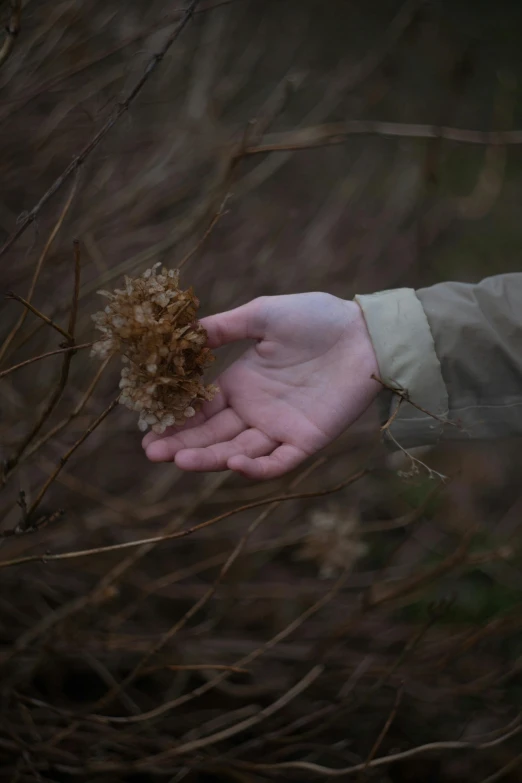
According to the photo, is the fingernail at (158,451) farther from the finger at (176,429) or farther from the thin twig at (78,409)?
the thin twig at (78,409)

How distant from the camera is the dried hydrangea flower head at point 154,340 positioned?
111 centimetres

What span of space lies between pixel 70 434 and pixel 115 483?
42cm

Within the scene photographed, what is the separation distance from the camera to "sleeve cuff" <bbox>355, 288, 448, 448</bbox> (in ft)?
4.58

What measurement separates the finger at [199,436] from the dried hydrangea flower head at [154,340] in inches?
2.6

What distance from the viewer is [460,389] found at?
1424 millimetres

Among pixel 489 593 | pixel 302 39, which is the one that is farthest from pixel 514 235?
pixel 489 593

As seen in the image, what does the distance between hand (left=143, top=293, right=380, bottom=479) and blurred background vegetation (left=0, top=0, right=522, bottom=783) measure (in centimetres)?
11

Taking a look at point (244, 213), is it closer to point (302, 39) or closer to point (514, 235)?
point (302, 39)

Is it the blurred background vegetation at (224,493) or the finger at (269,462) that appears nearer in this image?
the finger at (269,462)

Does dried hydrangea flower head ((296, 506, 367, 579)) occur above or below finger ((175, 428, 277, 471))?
below

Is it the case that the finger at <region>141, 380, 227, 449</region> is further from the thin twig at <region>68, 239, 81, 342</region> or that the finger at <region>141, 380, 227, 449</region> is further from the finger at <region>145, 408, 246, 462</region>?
the thin twig at <region>68, 239, 81, 342</region>

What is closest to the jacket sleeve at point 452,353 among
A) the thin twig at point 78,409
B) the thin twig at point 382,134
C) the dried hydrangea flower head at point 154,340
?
the thin twig at point 382,134

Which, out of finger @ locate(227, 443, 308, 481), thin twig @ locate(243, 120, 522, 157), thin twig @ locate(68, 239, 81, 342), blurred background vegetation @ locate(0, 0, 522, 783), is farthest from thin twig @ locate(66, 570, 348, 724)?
thin twig @ locate(243, 120, 522, 157)

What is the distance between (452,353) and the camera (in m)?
1.40
